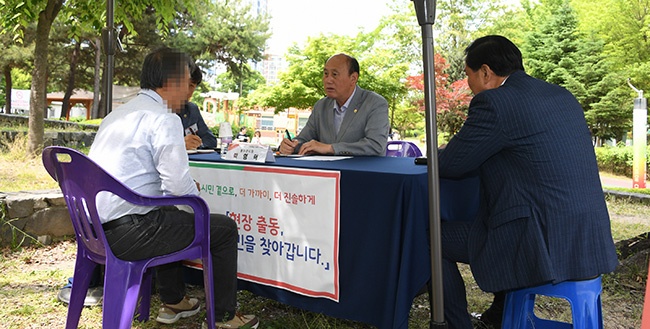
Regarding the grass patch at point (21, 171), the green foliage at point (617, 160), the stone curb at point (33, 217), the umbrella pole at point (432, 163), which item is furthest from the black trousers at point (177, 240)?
the green foliage at point (617, 160)

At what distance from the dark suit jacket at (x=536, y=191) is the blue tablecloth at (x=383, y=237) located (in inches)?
9.2

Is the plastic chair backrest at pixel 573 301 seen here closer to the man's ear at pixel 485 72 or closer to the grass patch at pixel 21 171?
the man's ear at pixel 485 72

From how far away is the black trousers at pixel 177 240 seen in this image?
1848mm

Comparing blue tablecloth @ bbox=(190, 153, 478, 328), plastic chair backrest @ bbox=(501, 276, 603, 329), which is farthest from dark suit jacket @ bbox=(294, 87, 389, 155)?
plastic chair backrest @ bbox=(501, 276, 603, 329)

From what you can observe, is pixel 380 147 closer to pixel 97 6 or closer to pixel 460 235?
pixel 460 235

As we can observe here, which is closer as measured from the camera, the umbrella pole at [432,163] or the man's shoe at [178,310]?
the umbrella pole at [432,163]

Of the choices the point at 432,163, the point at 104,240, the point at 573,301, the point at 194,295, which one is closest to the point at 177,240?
the point at 104,240

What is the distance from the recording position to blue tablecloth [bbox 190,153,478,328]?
74.2 inches

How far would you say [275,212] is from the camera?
89.8 inches

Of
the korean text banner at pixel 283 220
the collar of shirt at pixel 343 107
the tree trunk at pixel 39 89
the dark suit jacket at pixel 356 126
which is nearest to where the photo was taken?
the korean text banner at pixel 283 220

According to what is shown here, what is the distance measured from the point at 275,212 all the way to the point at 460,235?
0.82 metres

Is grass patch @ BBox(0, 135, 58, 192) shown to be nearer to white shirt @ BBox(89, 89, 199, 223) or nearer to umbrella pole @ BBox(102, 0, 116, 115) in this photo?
umbrella pole @ BBox(102, 0, 116, 115)

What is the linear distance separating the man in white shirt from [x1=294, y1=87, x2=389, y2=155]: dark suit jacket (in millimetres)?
1050

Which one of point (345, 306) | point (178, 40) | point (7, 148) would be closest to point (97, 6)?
point (7, 148)
